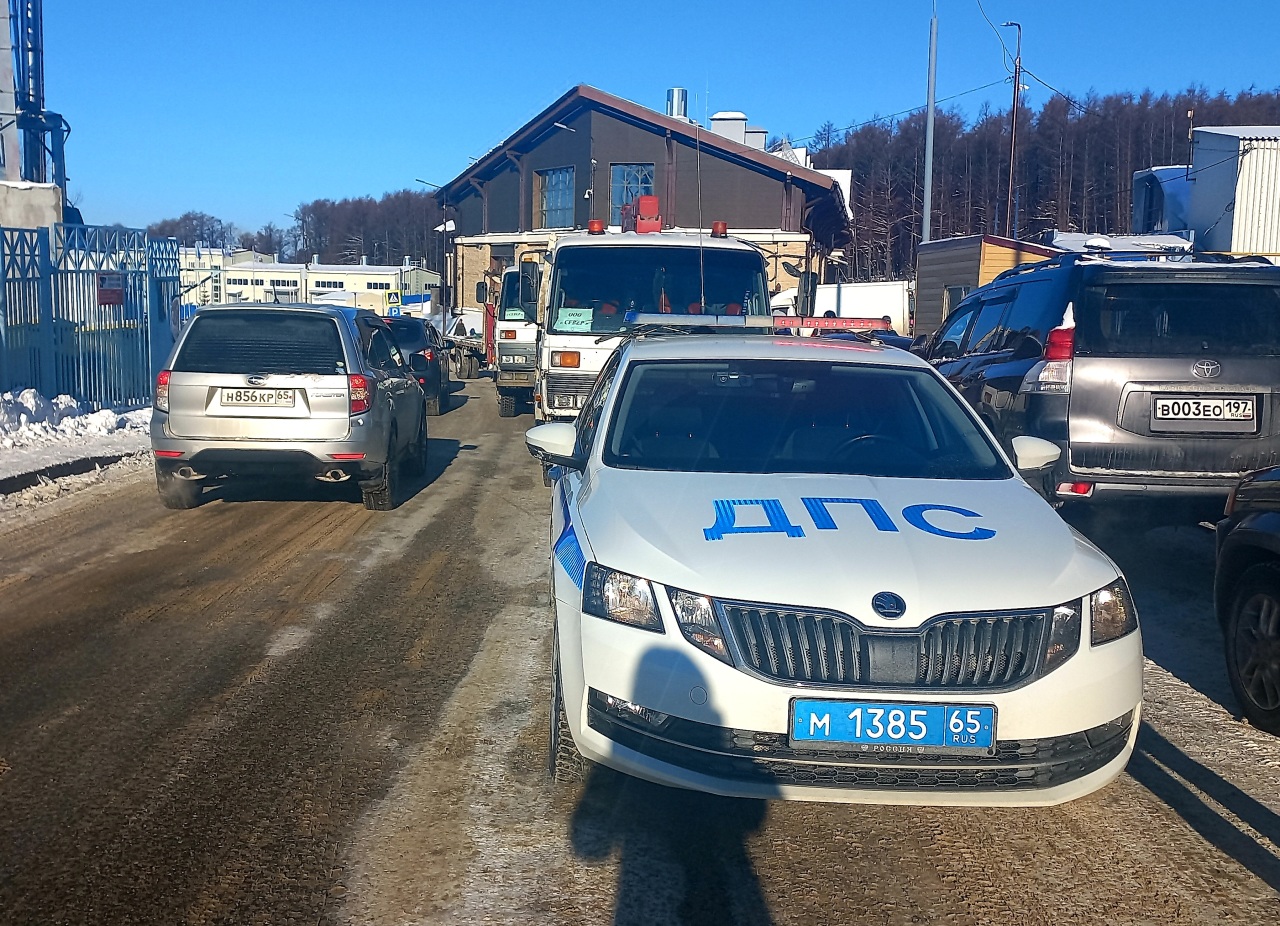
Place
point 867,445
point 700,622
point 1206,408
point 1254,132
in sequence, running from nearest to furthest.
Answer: point 700,622 < point 867,445 < point 1206,408 < point 1254,132

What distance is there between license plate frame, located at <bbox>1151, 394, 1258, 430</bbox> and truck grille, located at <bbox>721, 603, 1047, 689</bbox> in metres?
4.03

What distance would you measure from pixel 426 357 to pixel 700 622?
614 inches

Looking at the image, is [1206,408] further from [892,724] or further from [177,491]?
[177,491]

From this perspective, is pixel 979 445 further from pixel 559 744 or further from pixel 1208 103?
pixel 1208 103

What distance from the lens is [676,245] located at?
12586mm

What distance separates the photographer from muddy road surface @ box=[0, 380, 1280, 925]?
328 cm

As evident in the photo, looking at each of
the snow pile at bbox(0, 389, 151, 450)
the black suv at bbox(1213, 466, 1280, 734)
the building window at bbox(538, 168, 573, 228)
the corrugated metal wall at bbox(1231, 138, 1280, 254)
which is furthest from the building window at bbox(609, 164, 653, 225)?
the black suv at bbox(1213, 466, 1280, 734)

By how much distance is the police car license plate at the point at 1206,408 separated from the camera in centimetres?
682

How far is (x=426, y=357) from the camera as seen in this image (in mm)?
18484

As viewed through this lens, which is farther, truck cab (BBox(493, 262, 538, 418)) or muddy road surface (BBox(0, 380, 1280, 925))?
truck cab (BBox(493, 262, 538, 418))

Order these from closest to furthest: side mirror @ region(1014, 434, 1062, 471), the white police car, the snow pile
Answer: the white police car
side mirror @ region(1014, 434, 1062, 471)
the snow pile

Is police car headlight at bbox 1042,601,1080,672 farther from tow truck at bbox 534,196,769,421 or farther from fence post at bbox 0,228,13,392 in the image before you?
fence post at bbox 0,228,13,392

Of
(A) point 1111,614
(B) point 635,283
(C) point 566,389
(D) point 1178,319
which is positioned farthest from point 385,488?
(A) point 1111,614

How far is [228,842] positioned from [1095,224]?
89800 millimetres
